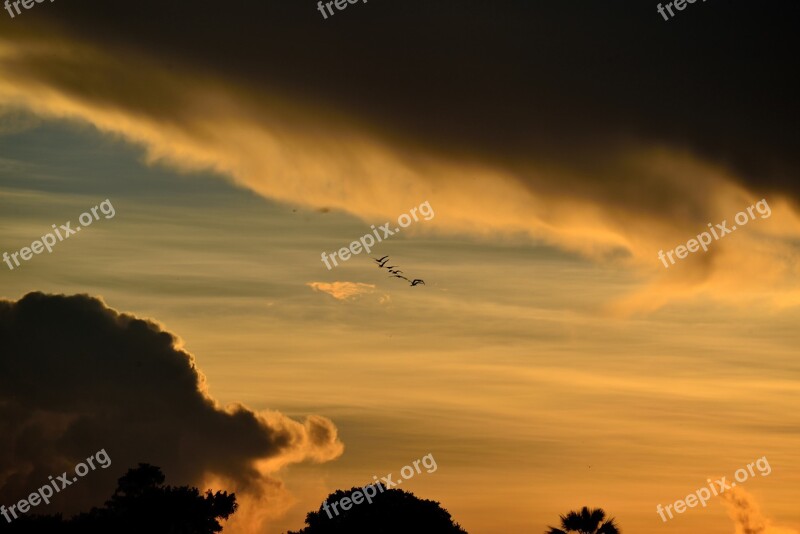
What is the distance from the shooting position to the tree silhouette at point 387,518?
119 metres

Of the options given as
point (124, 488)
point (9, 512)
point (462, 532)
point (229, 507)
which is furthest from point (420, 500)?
point (9, 512)

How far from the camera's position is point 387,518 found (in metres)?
120

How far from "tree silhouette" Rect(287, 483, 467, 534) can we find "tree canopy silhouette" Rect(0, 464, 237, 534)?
38.0ft

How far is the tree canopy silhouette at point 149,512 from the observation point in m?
107

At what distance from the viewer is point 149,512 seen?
110 m

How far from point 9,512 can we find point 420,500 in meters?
35.2

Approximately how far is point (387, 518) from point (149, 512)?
2115 centimetres

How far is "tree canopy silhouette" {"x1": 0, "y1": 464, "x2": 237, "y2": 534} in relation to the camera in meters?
107

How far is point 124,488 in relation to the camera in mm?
112000

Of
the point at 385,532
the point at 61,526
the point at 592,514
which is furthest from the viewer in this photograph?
the point at 385,532

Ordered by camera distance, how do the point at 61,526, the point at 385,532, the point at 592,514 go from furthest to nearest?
the point at 385,532 < the point at 61,526 < the point at 592,514

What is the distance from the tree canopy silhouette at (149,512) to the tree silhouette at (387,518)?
11.6m

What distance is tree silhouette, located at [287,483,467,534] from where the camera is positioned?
119438mm

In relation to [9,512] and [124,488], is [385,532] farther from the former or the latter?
[9,512]
